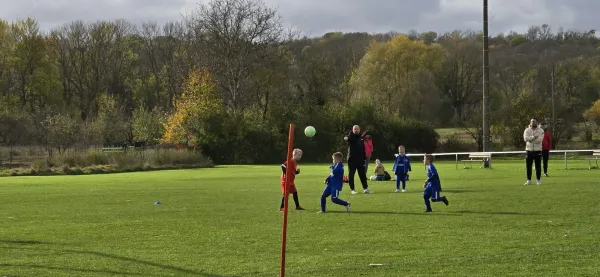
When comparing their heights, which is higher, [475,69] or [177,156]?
[475,69]

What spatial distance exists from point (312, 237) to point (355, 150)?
32.3ft

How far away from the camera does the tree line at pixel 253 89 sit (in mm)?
61469

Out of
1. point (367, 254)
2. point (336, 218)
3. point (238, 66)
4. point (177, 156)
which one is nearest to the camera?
point (367, 254)

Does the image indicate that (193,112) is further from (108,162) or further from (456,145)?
(456,145)

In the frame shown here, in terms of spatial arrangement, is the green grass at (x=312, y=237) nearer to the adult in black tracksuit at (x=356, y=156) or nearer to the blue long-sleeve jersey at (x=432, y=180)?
the blue long-sleeve jersey at (x=432, y=180)

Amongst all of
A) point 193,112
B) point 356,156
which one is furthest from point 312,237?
point 193,112

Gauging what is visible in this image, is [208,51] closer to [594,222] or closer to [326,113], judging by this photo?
[326,113]

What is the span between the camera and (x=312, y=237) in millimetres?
11875

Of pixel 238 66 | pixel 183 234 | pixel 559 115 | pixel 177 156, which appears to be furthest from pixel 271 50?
pixel 183 234

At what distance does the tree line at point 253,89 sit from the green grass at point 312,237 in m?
40.5

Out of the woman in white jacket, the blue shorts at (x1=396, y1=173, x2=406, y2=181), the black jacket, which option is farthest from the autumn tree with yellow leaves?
the woman in white jacket

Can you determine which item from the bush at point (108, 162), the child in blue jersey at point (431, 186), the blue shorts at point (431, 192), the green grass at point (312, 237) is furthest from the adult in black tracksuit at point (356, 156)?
the bush at point (108, 162)

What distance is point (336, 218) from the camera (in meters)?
14.7

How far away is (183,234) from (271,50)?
53952 millimetres
